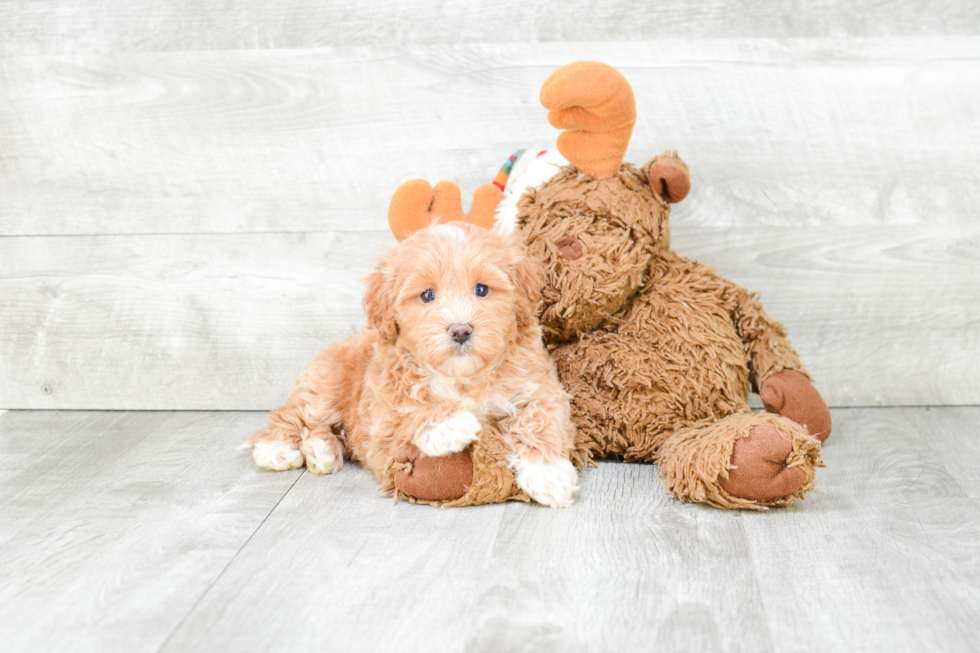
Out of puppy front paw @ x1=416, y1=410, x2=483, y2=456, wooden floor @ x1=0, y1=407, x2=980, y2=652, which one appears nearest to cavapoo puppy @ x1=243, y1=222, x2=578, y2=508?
puppy front paw @ x1=416, y1=410, x2=483, y2=456

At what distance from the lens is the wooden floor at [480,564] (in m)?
1.25

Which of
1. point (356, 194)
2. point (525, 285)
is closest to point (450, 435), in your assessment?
point (525, 285)

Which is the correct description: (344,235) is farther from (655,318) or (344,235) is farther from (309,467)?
(655,318)

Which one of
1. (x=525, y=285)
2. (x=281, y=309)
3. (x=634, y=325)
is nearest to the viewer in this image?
(x=525, y=285)

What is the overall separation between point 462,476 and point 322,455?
418mm

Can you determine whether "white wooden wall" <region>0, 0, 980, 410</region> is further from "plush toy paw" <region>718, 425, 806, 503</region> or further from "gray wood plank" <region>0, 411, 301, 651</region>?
"plush toy paw" <region>718, 425, 806, 503</region>

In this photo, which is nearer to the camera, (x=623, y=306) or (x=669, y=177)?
(x=669, y=177)

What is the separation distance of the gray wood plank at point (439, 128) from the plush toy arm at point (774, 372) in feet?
1.24

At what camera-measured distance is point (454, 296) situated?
1.60 meters

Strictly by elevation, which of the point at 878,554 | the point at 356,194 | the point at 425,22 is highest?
the point at 425,22

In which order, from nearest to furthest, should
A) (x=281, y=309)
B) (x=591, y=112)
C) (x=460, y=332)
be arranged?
(x=460, y=332)
(x=591, y=112)
(x=281, y=309)

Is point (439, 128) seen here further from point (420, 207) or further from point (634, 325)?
point (634, 325)

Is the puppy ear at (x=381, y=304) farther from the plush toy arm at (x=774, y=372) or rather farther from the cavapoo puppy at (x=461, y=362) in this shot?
the plush toy arm at (x=774, y=372)

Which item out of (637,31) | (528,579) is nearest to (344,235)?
(637,31)
